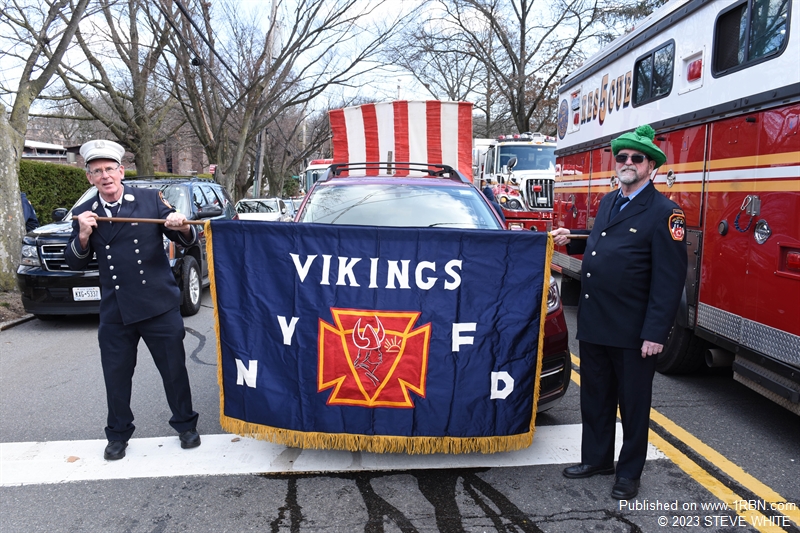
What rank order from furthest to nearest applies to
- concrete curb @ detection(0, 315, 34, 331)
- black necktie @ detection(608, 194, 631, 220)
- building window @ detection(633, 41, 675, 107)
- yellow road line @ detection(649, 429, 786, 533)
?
concrete curb @ detection(0, 315, 34, 331), building window @ detection(633, 41, 675, 107), black necktie @ detection(608, 194, 631, 220), yellow road line @ detection(649, 429, 786, 533)

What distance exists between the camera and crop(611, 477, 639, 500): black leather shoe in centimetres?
333

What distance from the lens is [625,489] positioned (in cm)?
334

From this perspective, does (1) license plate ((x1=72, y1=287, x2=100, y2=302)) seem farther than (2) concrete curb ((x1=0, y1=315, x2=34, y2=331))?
No

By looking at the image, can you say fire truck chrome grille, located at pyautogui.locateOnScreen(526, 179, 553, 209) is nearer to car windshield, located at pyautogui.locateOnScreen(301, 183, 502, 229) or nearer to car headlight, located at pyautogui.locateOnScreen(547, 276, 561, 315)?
car windshield, located at pyautogui.locateOnScreen(301, 183, 502, 229)

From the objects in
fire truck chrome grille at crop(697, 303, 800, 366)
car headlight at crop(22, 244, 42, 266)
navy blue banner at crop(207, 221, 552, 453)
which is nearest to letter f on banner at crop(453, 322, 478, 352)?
navy blue banner at crop(207, 221, 552, 453)

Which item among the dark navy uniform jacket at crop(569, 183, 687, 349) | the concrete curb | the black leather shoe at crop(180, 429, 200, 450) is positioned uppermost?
the dark navy uniform jacket at crop(569, 183, 687, 349)

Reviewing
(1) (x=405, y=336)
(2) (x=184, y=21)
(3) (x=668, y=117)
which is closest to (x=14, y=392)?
(1) (x=405, y=336)

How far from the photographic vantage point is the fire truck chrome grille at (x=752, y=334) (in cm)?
368

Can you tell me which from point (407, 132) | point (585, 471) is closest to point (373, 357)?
point (585, 471)

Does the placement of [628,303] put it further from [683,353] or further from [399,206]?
[683,353]

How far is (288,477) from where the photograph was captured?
3549mm

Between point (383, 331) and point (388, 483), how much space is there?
887 millimetres

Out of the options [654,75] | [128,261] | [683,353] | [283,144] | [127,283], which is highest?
[283,144]

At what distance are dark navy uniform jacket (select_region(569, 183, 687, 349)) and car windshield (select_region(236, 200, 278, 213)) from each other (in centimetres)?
1744
